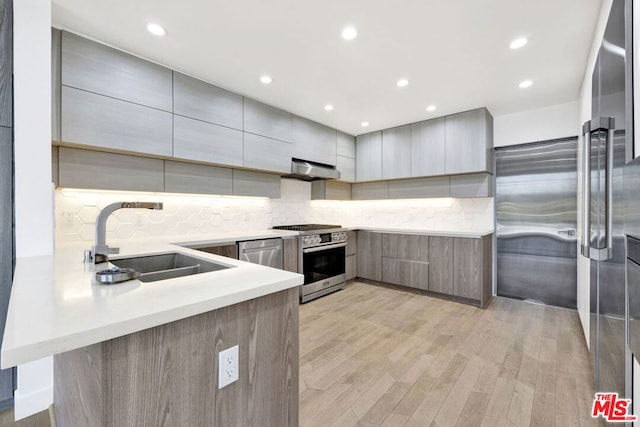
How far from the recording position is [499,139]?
3738 mm

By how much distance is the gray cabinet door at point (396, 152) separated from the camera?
410 cm

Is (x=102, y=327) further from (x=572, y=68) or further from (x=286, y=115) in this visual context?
(x=572, y=68)

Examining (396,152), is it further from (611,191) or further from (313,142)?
(611,191)

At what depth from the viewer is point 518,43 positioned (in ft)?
7.00

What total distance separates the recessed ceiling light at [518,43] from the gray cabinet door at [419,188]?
1954 mm

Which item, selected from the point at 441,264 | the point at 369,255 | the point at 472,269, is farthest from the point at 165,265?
the point at 472,269

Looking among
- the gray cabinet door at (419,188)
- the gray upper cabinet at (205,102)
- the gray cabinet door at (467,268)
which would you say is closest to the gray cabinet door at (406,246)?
the gray cabinet door at (467,268)

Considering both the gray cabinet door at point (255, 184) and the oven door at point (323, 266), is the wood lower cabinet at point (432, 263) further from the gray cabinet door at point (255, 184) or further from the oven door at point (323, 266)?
the gray cabinet door at point (255, 184)

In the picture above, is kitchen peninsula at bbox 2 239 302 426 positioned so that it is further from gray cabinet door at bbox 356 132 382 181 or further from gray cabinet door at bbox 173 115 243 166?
gray cabinet door at bbox 356 132 382 181

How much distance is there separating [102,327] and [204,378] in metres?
0.35

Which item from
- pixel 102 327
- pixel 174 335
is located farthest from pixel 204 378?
pixel 102 327

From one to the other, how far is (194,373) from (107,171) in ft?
7.39

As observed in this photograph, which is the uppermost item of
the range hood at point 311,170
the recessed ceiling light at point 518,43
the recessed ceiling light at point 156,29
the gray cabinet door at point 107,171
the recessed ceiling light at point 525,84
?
the recessed ceiling light at point 156,29

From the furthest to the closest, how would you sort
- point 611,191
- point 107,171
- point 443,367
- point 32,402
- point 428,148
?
point 428,148 < point 107,171 < point 443,367 < point 32,402 < point 611,191
